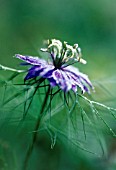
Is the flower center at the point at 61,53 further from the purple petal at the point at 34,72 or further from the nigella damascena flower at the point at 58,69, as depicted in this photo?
the purple petal at the point at 34,72

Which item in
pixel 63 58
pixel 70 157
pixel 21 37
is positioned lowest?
pixel 70 157

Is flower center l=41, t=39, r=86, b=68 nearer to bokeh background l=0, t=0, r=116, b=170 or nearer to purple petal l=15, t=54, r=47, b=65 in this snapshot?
purple petal l=15, t=54, r=47, b=65

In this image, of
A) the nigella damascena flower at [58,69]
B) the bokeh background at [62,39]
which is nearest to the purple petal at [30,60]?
the nigella damascena flower at [58,69]

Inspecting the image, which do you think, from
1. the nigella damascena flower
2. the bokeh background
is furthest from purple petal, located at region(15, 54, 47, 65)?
the bokeh background

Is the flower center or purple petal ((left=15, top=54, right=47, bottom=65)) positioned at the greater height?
the flower center

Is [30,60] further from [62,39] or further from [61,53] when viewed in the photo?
[62,39]

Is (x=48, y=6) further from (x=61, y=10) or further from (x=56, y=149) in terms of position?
(x=56, y=149)

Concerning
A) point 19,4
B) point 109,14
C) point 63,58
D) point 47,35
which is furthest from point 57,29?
point 63,58
